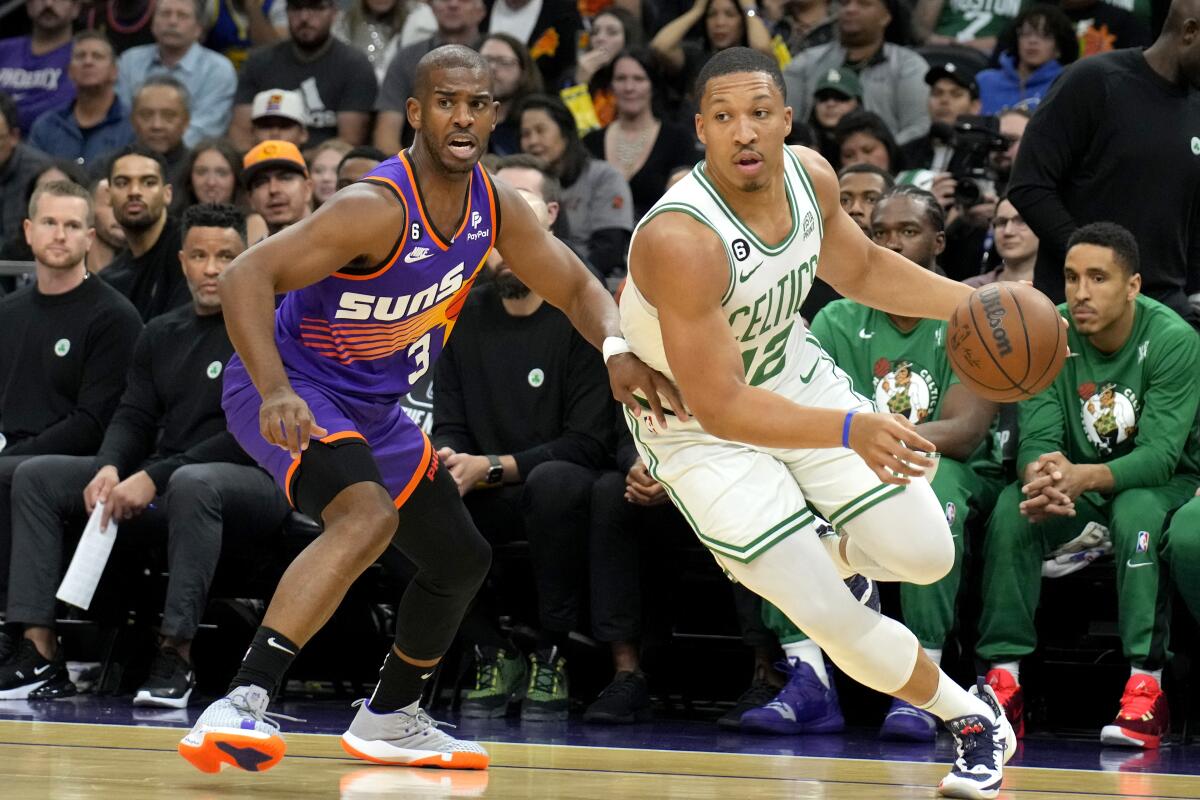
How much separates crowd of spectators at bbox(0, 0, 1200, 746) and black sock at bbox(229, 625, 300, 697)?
6.47 ft

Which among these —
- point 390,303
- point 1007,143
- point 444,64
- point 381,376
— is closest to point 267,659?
point 381,376

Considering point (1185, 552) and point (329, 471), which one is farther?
point (1185, 552)

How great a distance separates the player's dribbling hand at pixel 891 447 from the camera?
3852 millimetres

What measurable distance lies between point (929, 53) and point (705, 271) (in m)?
5.47

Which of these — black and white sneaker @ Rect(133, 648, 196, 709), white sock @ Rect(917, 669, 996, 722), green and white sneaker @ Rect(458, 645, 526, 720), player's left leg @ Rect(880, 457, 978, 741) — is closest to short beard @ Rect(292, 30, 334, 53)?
black and white sneaker @ Rect(133, 648, 196, 709)

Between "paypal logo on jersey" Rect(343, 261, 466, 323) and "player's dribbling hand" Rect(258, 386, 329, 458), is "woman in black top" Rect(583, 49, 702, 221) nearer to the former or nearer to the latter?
"paypal logo on jersey" Rect(343, 261, 466, 323)

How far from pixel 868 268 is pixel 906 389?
159 cm

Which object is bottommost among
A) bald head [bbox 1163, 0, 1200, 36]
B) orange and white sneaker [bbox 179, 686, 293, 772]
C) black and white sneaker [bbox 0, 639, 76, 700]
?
black and white sneaker [bbox 0, 639, 76, 700]

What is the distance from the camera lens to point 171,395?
7129mm

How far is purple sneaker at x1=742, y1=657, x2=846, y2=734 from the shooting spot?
601 centimetres

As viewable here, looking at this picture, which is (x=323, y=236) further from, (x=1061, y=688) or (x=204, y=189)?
(x=204, y=189)

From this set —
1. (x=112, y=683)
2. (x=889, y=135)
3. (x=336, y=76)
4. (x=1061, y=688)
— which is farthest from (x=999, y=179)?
(x=112, y=683)

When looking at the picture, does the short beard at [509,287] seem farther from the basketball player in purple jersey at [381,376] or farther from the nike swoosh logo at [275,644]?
the nike swoosh logo at [275,644]

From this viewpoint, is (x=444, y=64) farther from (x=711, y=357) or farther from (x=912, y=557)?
(x=912, y=557)
